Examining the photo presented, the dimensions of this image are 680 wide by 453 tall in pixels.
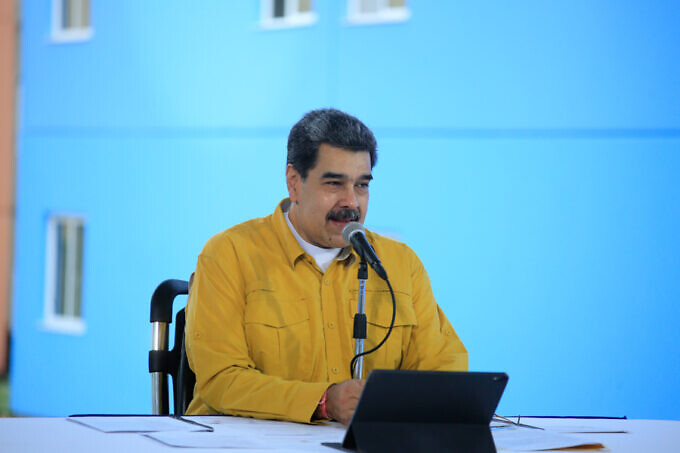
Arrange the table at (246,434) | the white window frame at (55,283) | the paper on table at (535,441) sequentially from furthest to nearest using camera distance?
1. the white window frame at (55,283)
2. the paper on table at (535,441)
3. the table at (246,434)

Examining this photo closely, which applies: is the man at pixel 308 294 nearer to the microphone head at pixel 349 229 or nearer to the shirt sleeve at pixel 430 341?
the shirt sleeve at pixel 430 341

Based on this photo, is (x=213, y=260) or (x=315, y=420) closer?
(x=315, y=420)

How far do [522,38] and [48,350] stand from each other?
484 centimetres

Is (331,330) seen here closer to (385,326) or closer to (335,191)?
(385,326)

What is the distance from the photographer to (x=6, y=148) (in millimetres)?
9203

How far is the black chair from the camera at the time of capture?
2.55 metres

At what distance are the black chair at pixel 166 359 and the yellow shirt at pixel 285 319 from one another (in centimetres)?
12

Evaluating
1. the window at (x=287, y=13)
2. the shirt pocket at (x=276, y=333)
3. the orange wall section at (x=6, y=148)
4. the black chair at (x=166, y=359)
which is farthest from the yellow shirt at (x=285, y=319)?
the orange wall section at (x=6, y=148)

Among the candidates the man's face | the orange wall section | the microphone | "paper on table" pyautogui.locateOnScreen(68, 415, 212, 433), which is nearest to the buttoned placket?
the man's face

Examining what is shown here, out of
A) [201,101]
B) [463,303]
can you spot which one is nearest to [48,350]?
[201,101]

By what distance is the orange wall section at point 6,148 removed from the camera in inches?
362

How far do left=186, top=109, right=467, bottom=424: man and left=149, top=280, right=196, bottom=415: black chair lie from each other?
0.34ft

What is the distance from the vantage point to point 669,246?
4.88m

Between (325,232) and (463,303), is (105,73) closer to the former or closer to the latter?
(463,303)
